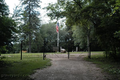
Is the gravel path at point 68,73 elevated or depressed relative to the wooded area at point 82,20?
depressed

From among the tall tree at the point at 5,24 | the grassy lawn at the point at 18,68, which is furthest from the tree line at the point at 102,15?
the tall tree at the point at 5,24

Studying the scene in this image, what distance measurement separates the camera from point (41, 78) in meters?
4.93

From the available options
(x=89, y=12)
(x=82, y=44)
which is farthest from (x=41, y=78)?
(x=82, y=44)

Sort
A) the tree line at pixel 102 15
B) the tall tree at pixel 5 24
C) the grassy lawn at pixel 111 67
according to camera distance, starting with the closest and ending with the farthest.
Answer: the tall tree at pixel 5 24 → the grassy lawn at pixel 111 67 → the tree line at pixel 102 15

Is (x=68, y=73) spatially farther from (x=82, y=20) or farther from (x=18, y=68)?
(x=82, y=20)

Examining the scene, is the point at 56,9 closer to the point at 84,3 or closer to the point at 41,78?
the point at 84,3

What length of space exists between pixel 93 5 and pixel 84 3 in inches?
92.6

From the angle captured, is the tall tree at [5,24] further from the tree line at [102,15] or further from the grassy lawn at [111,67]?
the tree line at [102,15]

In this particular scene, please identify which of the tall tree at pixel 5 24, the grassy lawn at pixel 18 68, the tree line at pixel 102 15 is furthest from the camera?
the tree line at pixel 102 15

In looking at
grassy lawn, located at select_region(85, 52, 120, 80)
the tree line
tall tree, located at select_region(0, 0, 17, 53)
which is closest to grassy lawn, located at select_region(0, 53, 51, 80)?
tall tree, located at select_region(0, 0, 17, 53)

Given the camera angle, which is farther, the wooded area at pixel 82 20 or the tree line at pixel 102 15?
the tree line at pixel 102 15

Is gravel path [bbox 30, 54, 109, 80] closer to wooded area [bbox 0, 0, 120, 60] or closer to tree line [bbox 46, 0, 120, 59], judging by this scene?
wooded area [bbox 0, 0, 120, 60]

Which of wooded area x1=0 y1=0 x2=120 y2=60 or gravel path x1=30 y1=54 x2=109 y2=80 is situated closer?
gravel path x1=30 y1=54 x2=109 y2=80

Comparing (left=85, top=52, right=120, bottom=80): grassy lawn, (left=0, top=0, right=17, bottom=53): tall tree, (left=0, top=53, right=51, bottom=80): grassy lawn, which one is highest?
(left=0, top=0, right=17, bottom=53): tall tree
